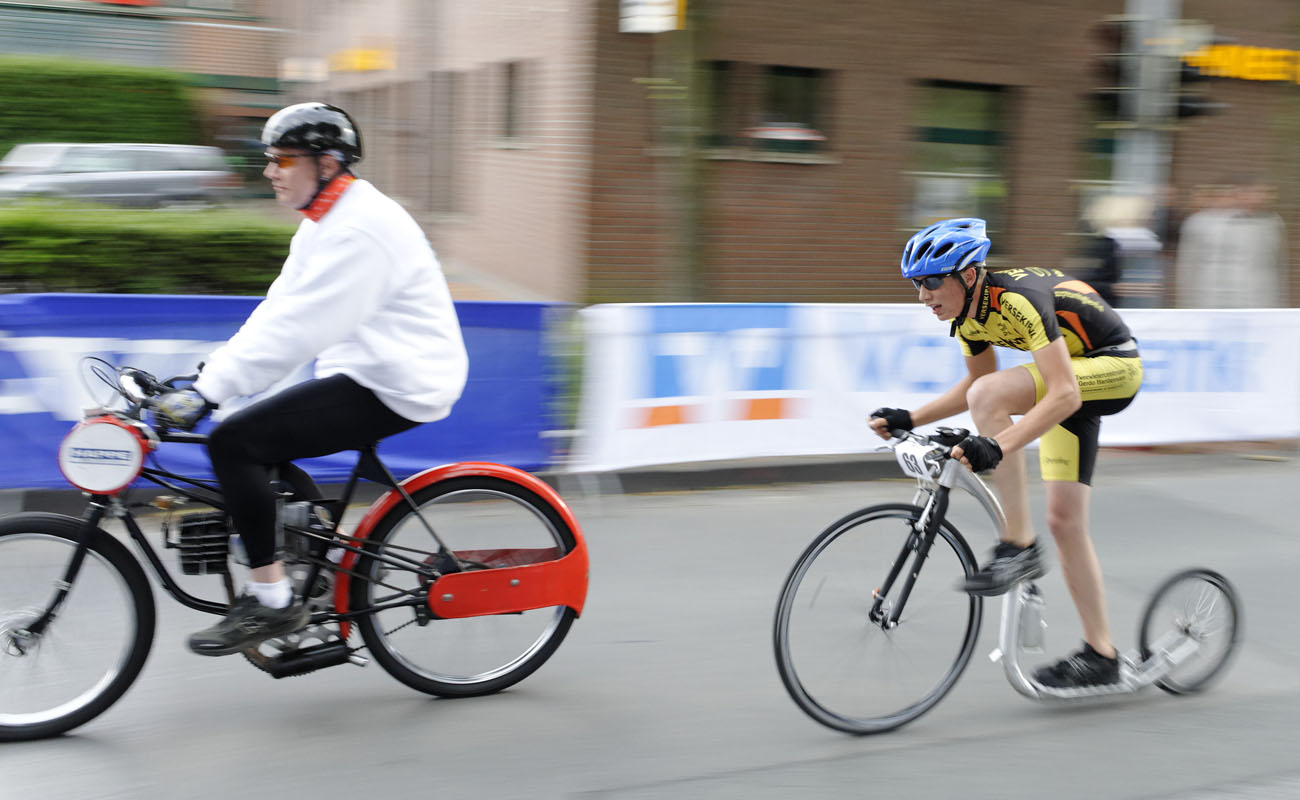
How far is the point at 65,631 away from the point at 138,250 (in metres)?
5.00

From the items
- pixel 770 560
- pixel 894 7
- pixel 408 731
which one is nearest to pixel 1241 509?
pixel 770 560

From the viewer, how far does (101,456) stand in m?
3.74

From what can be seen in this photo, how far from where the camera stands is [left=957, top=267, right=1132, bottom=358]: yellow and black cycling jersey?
12.6 feet

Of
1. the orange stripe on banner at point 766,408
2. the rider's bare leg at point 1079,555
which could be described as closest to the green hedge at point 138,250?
the orange stripe on banner at point 766,408

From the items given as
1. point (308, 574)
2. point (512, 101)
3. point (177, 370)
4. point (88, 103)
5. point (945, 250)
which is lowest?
point (308, 574)

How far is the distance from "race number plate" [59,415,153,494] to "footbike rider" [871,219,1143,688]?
88.6 inches

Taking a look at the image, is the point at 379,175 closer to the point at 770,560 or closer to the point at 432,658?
the point at 770,560

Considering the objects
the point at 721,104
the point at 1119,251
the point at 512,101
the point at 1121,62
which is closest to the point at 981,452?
the point at 1119,251

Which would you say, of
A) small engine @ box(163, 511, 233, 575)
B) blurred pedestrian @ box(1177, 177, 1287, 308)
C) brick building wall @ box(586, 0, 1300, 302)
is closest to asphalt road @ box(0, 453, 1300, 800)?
small engine @ box(163, 511, 233, 575)

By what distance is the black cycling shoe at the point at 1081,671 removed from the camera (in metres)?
4.34

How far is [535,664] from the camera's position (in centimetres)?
448

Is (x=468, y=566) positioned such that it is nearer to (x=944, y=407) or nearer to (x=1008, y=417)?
(x=944, y=407)

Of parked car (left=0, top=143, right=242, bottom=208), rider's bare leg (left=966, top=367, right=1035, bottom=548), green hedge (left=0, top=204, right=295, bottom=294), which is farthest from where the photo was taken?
parked car (left=0, top=143, right=242, bottom=208)

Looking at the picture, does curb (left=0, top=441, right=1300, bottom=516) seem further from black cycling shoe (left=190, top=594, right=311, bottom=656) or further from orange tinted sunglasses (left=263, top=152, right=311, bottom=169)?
orange tinted sunglasses (left=263, top=152, right=311, bottom=169)
